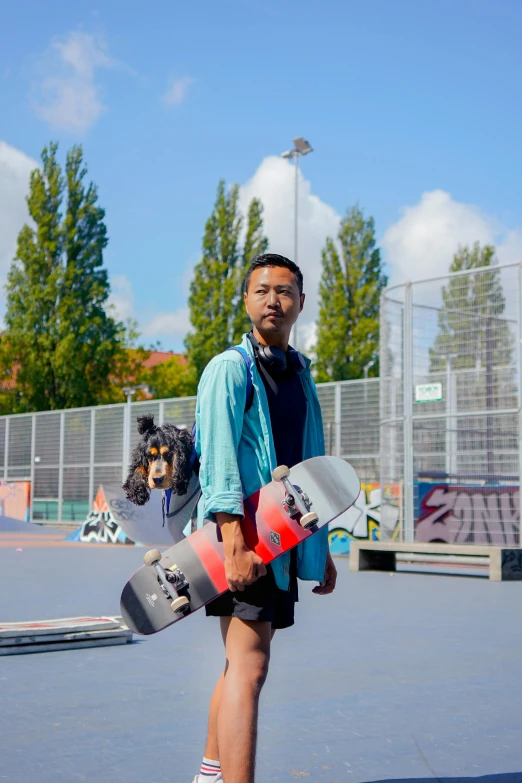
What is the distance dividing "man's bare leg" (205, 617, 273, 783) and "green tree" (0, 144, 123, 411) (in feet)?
139

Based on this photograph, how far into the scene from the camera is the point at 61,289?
44.8 meters

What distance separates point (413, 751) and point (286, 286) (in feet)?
6.64

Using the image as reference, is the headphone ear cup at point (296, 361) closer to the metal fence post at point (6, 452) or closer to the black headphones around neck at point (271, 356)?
the black headphones around neck at point (271, 356)

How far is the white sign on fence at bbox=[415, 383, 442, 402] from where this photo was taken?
1377 cm

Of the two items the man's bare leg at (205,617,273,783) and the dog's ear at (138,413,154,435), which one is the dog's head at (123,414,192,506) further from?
the man's bare leg at (205,617,273,783)

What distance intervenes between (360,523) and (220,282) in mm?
30092

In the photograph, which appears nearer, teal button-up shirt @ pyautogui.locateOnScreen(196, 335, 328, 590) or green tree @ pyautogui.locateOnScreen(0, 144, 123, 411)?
teal button-up shirt @ pyautogui.locateOnScreen(196, 335, 328, 590)

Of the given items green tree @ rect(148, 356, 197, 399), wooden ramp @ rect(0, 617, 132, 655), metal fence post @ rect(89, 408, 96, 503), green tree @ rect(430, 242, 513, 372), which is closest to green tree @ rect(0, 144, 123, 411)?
green tree @ rect(148, 356, 197, 399)

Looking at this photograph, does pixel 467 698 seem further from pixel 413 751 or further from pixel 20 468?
pixel 20 468

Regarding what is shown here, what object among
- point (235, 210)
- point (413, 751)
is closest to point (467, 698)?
point (413, 751)

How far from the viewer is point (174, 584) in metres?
2.97

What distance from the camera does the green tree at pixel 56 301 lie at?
4459 centimetres

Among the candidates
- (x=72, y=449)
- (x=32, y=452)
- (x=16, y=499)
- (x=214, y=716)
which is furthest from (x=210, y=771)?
(x=16, y=499)

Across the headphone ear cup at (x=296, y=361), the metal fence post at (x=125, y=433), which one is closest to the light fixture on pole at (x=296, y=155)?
the metal fence post at (x=125, y=433)
